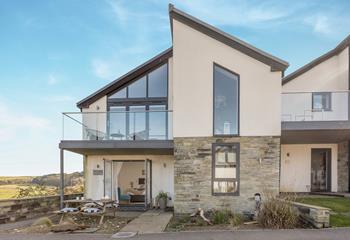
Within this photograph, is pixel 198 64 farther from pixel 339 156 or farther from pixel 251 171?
→ pixel 339 156

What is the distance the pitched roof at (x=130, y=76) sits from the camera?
15.2 meters

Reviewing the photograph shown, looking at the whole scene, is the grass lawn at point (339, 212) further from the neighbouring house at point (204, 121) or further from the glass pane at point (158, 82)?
the glass pane at point (158, 82)

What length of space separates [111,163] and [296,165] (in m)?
9.41

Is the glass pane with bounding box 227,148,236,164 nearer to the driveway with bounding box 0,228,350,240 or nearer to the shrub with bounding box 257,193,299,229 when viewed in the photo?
the shrub with bounding box 257,193,299,229

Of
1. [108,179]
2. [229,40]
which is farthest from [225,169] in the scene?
[108,179]

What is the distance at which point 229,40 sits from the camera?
12.1 metres

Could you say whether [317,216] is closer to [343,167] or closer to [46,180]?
[343,167]

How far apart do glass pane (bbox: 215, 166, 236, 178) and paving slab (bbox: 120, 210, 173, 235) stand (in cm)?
248

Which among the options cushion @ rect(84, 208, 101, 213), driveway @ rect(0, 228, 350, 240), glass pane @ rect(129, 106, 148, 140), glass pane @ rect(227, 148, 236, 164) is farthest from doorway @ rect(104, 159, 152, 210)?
driveway @ rect(0, 228, 350, 240)

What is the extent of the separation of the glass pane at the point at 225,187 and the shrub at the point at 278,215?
2.14 metres

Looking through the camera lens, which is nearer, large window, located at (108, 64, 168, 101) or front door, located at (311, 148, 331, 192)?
large window, located at (108, 64, 168, 101)

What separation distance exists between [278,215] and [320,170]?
26.3 ft

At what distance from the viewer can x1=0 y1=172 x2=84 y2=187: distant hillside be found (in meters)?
19.0

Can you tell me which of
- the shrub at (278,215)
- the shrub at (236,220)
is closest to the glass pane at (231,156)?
the shrub at (236,220)
